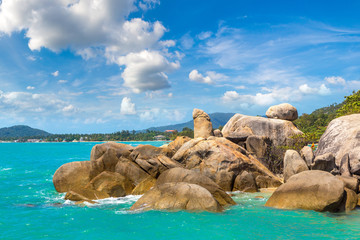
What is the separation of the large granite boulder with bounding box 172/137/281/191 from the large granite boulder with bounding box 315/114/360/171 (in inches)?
176

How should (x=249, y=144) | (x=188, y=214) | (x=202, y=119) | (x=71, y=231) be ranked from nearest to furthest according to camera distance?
(x=71, y=231)
(x=188, y=214)
(x=249, y=144)
(x=202, y=119)

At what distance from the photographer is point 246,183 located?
20.6m

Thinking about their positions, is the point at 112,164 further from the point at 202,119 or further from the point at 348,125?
the point at 348,125

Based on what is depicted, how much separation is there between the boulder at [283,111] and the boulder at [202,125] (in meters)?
6.62

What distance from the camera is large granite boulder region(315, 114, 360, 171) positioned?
58.6ft

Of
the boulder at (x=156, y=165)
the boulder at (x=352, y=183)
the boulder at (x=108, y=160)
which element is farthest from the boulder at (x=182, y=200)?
the boulder at (x=108, y=160)

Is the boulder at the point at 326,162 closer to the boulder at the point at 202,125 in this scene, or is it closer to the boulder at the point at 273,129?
the boulder at the point at 273,129

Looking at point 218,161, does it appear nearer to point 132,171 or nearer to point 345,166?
point 132,171

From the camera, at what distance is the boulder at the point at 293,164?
19.9 m

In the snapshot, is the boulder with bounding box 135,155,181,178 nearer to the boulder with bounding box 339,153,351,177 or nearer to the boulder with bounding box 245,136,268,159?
the boulder with bounding box 245,136,268,159

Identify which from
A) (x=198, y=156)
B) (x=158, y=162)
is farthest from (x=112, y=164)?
(x=198, y=156)

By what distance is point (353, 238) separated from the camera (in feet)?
36.2

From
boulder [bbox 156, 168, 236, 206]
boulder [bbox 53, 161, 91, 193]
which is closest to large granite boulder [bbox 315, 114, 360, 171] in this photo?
boulder [bbox 156, 168, 236, 206]

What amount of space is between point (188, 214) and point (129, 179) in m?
8.46
